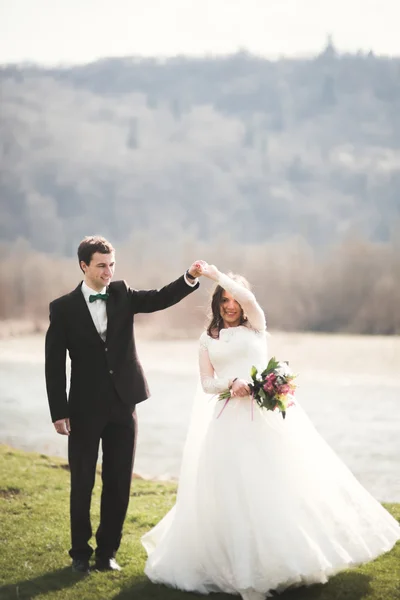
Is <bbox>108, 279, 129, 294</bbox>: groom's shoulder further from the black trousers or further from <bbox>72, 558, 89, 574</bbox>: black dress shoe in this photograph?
<bbox>72, 558, 89, 574</bbox>: black dress shoe

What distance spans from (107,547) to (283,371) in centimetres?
161

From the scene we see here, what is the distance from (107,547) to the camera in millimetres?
4668

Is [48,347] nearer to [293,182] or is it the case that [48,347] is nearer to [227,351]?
[227,351]

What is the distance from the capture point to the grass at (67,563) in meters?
4.23

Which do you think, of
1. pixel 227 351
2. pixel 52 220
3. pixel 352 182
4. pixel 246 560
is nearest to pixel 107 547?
pixel 246 560

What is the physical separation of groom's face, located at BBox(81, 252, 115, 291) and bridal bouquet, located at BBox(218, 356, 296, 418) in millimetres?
1054

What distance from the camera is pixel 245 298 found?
14.1 feet

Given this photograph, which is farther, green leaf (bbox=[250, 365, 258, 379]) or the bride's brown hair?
the bride's brown hair

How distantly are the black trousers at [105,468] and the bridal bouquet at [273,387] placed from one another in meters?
0.88

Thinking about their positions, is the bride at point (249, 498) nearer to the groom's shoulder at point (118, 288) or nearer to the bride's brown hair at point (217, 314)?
the bride's brown hair at point (217, 314)

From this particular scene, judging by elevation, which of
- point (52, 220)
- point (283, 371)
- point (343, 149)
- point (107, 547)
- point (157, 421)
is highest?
point (343, 149)

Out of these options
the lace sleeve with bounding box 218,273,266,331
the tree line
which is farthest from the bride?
the tree line

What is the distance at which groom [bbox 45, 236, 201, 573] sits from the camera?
4496 millimetres

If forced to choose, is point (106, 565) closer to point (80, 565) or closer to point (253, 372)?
point (80, 565)
